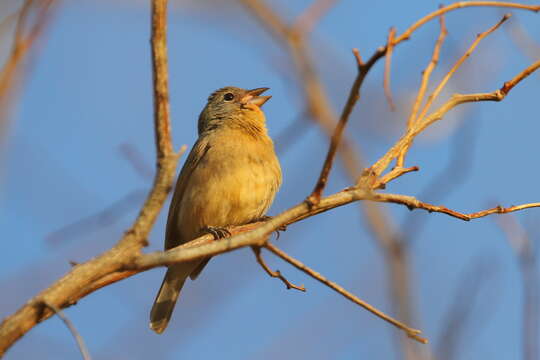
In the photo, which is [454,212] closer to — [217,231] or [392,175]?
[392,175]

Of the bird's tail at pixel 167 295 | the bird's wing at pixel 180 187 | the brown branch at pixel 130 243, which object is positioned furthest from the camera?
the bird's wing at pixel 180 187

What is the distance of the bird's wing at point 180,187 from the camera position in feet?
19.7

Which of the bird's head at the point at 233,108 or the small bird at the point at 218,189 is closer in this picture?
the small bird at the point at 218,189

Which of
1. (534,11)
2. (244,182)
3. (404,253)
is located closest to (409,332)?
(534,11)

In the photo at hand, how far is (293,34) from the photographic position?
5812 millimetres

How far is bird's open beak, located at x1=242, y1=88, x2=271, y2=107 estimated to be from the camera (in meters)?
6.66

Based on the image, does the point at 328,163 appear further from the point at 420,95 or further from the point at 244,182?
the point at 244,182

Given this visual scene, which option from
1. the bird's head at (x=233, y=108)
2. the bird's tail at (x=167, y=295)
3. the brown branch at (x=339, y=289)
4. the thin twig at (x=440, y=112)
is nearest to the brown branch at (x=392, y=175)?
the thin twig at (x=440, y=112)

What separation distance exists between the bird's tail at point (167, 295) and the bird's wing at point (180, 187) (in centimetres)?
41

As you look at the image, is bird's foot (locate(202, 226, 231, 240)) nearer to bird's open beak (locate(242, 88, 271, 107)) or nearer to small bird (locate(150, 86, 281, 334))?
small bird (locate(150, 86, 281, 334))

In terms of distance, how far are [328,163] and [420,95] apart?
4.03ft

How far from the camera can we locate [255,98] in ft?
22.0

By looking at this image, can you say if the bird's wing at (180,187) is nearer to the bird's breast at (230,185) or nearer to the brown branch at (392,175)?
the bird's breast at (230,185)

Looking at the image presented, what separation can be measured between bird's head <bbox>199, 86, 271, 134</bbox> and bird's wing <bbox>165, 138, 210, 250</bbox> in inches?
14.7
